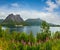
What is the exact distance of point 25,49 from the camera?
294 inches

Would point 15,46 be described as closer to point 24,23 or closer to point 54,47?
point 54,47

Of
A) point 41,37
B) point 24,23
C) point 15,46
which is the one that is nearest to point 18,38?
point 41,37

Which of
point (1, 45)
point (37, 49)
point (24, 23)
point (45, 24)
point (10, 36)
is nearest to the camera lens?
point (37, 49)

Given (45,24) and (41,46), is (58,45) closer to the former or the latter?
(41,46)

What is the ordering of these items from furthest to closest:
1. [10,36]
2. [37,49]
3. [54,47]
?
[10,36], [37,49], [54,47]

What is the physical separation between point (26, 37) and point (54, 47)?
12.3 ft

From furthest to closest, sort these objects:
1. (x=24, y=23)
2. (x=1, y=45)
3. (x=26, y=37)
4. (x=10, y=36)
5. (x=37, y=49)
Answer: (x=24, y=23), (x=10, y=36), (x=26, y=37), (x=1, y=45), (x=37, y=49)

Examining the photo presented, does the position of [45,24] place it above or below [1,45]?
above

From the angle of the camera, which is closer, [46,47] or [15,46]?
[46,47]

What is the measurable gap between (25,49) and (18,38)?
9.93 ft

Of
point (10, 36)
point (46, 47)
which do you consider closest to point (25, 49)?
point (46, 47)

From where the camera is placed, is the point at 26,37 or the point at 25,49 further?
the point at 26,37

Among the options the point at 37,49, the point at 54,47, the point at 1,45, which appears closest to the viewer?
the point at 54,47

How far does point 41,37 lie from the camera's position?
10844mm
